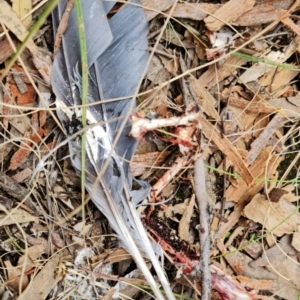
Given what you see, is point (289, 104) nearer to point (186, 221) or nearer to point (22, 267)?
point (186, 221)

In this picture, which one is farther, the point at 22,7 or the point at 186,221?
the point at 186,221

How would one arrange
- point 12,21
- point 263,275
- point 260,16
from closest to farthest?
point 12,21 → point 260,16 → point 263,275

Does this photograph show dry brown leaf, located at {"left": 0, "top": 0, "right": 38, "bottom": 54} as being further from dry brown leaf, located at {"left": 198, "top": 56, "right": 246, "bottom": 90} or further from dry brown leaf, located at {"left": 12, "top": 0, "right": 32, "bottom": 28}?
dry brown leaf, located at {"left": 198, "top": 56, "right": 246, "bottom": 90}

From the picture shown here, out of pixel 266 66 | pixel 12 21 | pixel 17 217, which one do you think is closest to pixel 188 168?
pixel 266 66

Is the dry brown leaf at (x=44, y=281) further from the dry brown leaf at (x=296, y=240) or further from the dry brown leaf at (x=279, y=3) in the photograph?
the dry brown leaf at (x=279, y=3)

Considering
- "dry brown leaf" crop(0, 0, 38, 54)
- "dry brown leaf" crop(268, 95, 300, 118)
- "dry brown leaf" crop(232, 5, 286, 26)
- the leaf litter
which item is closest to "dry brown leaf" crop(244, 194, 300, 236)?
the leaf litter

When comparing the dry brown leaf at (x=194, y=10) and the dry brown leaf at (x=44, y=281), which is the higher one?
the dry brown leaf at (x=194, y=10)

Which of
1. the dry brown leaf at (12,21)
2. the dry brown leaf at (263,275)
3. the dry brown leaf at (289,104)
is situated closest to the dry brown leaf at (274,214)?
the dry brown leaf at (263,275)

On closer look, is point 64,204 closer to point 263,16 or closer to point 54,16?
point 54,16
